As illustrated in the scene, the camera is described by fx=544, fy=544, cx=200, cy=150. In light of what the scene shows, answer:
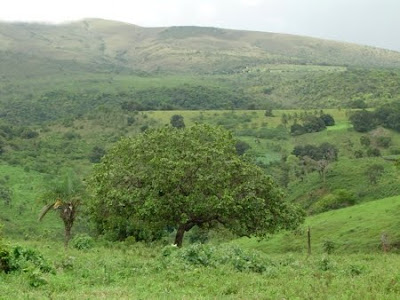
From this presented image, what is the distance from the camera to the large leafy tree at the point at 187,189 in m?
29.8

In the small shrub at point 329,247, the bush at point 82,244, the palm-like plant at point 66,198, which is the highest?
the palm-like plant at point 66,198

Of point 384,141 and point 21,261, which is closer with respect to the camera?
point 21,261

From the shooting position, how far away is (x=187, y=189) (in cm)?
3069

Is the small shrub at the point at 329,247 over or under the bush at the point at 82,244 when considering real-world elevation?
under

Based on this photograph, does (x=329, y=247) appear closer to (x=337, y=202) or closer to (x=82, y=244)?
(x=82, y=244)

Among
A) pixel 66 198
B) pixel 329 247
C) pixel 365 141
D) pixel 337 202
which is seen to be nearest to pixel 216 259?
pixel 66 198

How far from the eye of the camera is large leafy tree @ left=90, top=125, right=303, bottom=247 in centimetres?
2983

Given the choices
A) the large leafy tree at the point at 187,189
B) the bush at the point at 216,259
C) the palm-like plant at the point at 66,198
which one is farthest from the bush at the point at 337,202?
the bush at the point at 216,259

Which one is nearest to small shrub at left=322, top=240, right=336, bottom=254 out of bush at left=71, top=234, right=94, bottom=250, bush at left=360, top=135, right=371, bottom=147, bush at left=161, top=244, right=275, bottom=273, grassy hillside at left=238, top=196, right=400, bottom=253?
grassy hillside at left=238, top=196, right=400, bottom=253

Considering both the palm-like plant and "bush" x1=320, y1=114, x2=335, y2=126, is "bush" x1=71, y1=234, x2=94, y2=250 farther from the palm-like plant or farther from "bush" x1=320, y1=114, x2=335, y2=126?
"bush" x1=320, y1=114, x2=335, y2=126

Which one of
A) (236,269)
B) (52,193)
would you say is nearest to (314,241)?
(52,193)

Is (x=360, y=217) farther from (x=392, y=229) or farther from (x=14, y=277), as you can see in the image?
(x=14, y=277)

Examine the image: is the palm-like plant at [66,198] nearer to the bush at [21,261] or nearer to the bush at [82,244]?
the bush at [82,244]

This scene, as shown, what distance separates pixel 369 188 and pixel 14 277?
66.4 meters
